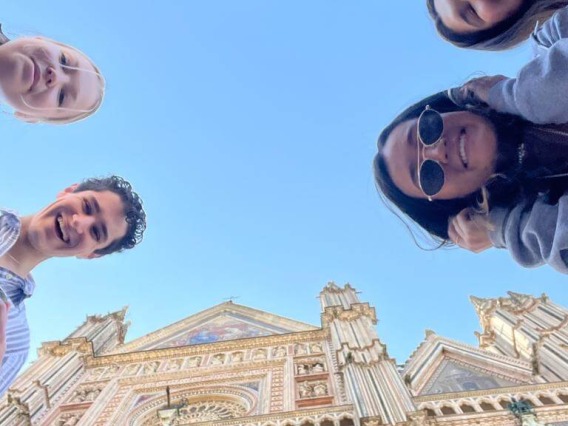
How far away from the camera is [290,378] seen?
14422 millimetres

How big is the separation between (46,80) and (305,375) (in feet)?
41.8

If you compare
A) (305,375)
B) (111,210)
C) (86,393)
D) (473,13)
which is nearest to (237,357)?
(305,375)

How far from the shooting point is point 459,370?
15.2 metres

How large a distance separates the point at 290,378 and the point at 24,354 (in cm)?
1114

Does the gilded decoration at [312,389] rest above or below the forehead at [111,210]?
above

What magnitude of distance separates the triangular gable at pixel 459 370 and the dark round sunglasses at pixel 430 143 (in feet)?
37.3

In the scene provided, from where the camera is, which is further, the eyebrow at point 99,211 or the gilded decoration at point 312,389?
the gilded decoration at point 312,389

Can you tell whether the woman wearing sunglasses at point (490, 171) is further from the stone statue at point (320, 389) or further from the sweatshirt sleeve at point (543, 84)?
the stone statue at point (320, 389)

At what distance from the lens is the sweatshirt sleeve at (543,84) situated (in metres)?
2.04

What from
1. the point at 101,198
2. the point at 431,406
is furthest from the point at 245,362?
the point at 101,198

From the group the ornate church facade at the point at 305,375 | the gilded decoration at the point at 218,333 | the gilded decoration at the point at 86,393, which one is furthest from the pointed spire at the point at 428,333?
the gilded decoration at the point at 86,393

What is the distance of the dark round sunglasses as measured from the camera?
2.56 meters

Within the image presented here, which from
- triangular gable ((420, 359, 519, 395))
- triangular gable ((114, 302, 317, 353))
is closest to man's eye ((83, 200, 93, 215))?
triangular gable ((420, 359, 519, 395))

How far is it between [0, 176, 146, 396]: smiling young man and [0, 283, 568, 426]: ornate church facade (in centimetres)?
731
